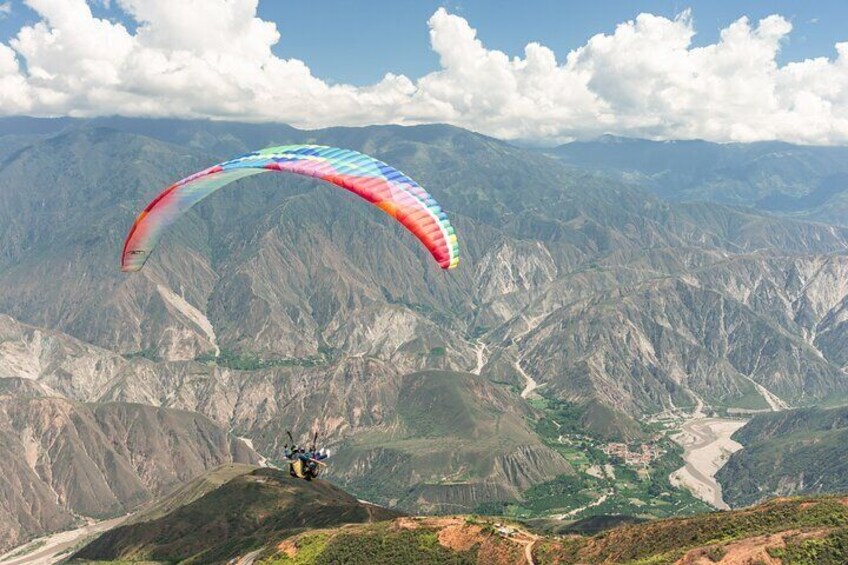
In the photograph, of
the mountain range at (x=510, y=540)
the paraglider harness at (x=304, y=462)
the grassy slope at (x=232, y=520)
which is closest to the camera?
the paraglider harness at (x=304, y=462)

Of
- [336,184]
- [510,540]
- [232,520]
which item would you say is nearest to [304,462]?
[336,184]

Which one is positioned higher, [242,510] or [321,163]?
[321,163]

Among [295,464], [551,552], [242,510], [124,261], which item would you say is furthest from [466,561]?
[242,510]

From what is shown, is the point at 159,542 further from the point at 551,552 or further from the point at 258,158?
the point at 258,158

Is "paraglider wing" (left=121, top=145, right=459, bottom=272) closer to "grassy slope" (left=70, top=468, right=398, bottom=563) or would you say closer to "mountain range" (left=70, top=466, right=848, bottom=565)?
"mountain range" (left=70, top=466, right=848, bottom=565)

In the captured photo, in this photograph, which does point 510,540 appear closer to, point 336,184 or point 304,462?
point 304,462

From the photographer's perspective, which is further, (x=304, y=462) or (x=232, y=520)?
(x=232, y=520)

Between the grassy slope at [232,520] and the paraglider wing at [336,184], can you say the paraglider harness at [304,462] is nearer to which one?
the paraglider wing at [336,184]

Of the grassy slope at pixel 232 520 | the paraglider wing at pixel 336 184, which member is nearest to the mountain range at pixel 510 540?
the grassy slope at pixel 232 520
